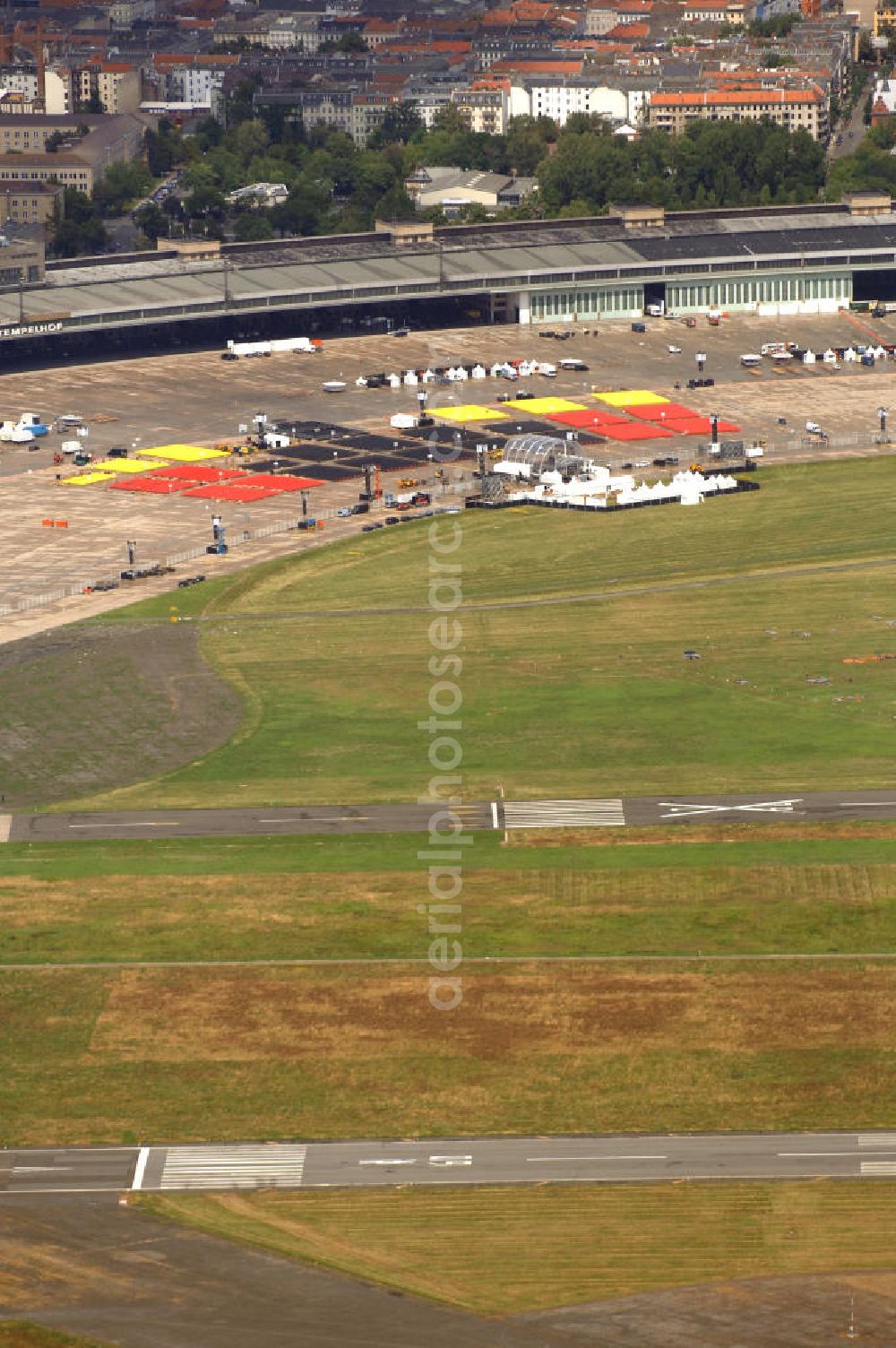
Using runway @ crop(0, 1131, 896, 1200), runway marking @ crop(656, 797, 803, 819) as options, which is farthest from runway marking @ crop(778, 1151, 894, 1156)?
runway marking @ crop(656, 797, 803, 819)

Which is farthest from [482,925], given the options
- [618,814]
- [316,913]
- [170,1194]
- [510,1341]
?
[510,1341]

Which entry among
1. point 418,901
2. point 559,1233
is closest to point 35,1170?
point 559,1233

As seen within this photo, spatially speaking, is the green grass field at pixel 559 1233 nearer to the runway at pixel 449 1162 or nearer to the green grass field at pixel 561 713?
the runway at pixel 449 1162

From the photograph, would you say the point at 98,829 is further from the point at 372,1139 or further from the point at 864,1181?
the point at 864,1181

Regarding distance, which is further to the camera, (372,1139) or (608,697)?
(608,697)

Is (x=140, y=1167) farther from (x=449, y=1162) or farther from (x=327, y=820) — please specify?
(x=327, y=820)

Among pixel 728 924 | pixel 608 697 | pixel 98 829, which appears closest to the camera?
pixel 728 924

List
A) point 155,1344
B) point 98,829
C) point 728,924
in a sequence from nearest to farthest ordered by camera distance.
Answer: point 155,1344
point 728,924
point 98,829
